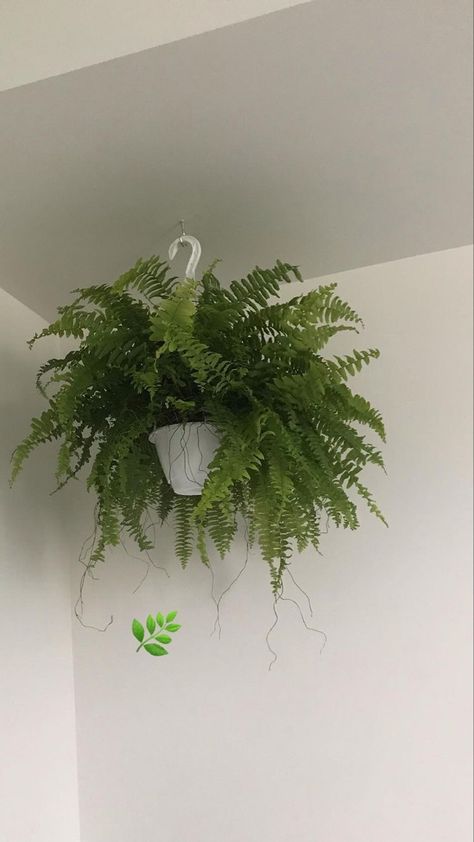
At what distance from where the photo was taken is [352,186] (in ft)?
5.23

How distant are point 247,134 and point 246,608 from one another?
99 cm

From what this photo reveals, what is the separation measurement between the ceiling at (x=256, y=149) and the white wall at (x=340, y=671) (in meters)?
0.23

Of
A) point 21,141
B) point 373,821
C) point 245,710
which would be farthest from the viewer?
point 245,710

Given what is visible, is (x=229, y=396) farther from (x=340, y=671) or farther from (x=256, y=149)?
(x=340, y=671)

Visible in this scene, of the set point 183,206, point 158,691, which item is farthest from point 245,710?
point 183,206

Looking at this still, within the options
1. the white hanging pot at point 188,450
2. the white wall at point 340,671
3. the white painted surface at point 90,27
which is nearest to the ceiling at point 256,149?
the white painted surface at point 90,27

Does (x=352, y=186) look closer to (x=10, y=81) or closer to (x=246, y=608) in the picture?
(x=10, y=81)

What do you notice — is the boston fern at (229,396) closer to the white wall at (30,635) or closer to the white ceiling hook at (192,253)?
the white ceiling hook at (192,253)

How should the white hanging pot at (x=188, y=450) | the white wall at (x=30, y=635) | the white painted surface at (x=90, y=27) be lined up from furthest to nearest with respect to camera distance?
the white wall at (x=30, y=635) < the white hanging pot at (x=188, y=450) < the white painted surface at (x=90, y=27)

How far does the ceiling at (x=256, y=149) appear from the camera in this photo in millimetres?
1264

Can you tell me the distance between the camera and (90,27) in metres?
1.30

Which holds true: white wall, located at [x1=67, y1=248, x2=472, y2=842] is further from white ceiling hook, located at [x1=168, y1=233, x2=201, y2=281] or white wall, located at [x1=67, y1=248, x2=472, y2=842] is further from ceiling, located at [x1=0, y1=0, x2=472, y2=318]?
white ceiling hook, located at [x1=168, y1=233, x2=201, y2=281]

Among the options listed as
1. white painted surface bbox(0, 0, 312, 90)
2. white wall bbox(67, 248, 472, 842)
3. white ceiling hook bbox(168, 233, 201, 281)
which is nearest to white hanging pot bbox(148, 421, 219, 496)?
white ceiling hook bbox(168, 233, 201, 281)

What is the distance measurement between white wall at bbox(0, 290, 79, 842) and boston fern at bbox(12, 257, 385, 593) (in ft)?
1.14
